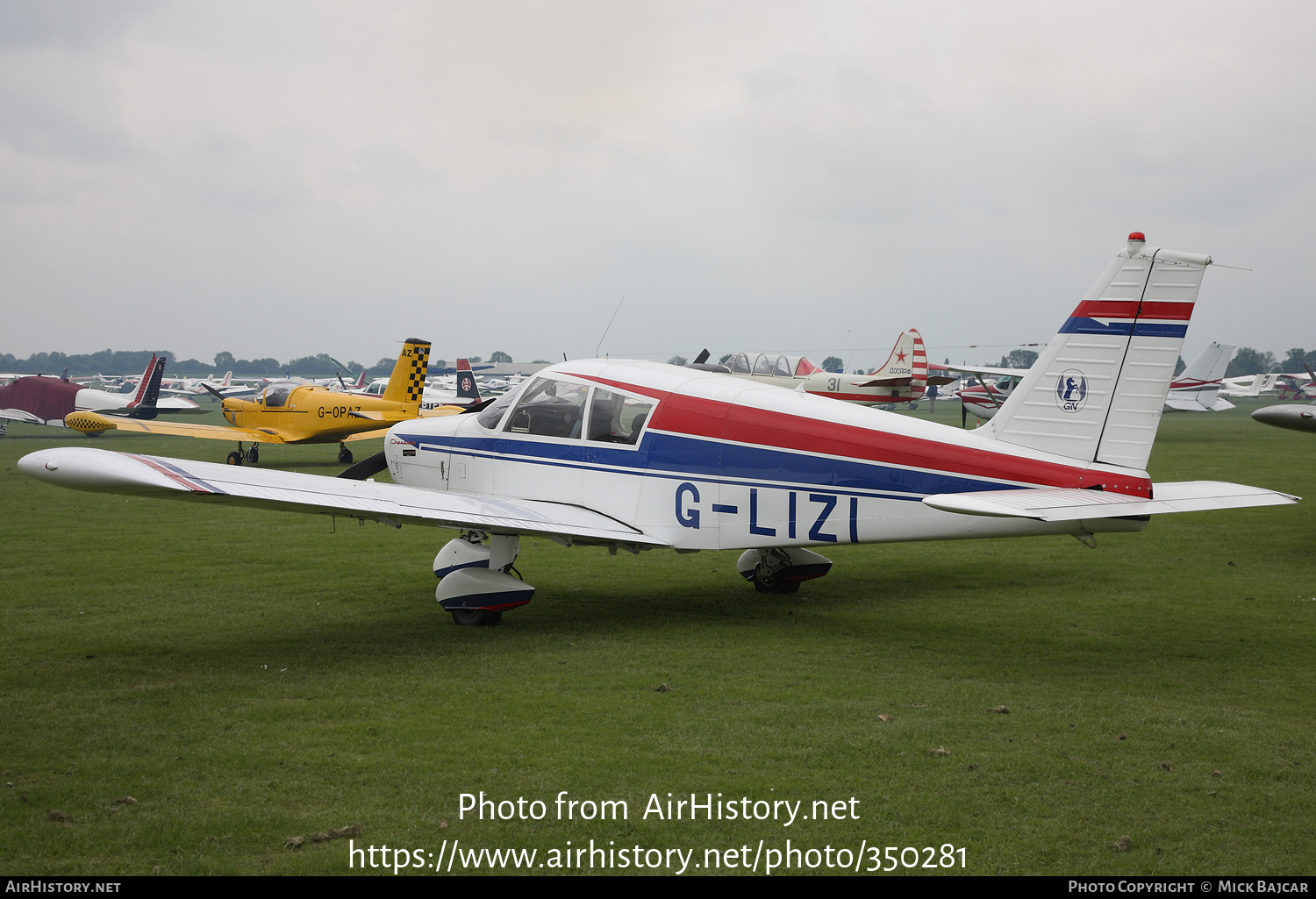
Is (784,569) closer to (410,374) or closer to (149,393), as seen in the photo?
(410,374)

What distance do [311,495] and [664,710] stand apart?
293 cm

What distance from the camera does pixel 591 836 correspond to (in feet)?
13.4

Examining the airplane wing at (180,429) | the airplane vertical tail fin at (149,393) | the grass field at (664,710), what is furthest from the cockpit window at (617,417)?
the airplane vertical tail fin at (149,393)

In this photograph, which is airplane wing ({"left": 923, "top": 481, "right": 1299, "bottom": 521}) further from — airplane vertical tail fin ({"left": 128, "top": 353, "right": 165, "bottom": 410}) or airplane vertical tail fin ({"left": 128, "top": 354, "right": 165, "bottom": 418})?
airplane vertical tail fin ({"left": 128, "top": 354, "right": 165, "bottom": 418})

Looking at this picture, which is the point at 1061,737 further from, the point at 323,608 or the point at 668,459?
the point at 323,608

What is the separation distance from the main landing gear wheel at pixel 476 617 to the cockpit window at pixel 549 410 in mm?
1749

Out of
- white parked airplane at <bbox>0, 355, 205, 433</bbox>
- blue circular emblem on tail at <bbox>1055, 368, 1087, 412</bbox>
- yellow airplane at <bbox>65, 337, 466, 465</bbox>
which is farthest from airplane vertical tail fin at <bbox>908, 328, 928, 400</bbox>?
white parked airplane at <bbox>0, 355, 205, 433</bbox>

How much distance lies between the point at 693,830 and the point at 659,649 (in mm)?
3134

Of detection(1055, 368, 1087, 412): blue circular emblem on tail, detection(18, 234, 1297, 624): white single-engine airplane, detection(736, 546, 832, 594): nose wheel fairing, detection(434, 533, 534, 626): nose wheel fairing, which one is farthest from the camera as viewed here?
detection(736, 546, 832, 594): nose wheel fairing

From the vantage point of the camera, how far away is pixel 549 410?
29.0ft

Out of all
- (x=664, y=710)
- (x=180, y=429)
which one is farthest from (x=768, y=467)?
(x=180, y=429)

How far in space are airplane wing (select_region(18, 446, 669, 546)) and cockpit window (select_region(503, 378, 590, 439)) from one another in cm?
69

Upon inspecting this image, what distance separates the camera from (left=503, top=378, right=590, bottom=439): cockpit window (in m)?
8.72
